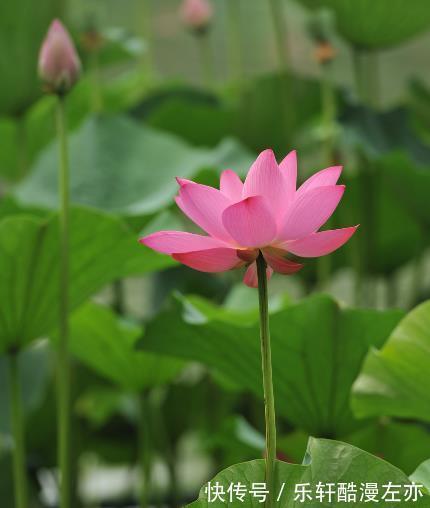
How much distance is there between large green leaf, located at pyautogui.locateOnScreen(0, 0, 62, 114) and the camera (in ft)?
3.77

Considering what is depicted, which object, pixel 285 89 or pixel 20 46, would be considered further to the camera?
pixel 285 89

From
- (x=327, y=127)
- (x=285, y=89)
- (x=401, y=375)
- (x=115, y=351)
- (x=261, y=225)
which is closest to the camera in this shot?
(x=261, y=225)

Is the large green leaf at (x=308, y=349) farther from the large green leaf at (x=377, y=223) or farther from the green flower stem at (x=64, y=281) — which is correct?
the large green leaf at (x=377, y=223)

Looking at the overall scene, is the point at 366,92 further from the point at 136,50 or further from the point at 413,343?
the point at 413,343

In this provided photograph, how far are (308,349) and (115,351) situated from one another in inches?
9.4

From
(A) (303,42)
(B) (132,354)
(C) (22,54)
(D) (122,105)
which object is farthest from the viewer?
(A) (303,42)

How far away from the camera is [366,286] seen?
1.48 m

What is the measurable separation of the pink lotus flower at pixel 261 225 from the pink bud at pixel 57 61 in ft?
1.02

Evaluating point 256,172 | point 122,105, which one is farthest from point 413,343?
point 122,105

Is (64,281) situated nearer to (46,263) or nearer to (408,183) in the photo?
(46,263)

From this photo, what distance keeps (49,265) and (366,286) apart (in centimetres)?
75

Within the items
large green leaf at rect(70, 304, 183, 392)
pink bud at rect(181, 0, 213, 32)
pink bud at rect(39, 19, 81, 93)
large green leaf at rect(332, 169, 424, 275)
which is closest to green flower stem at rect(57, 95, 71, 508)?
pink bud at rect(39, 19, 81, 93)

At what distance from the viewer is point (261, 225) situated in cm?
44

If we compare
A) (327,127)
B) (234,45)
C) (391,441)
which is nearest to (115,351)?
(391,441)
